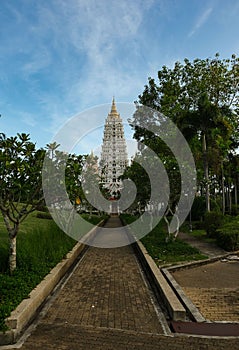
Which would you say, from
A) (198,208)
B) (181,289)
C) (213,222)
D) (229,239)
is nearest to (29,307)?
(181,289)

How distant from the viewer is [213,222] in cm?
1541

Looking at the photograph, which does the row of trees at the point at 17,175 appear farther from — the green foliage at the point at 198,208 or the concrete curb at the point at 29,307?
the green foliage at the point at 198,208

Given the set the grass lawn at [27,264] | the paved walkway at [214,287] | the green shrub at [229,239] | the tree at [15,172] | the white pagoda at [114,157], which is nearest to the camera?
the grass lawn at [27,264]

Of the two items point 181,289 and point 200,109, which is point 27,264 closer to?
point 181,289

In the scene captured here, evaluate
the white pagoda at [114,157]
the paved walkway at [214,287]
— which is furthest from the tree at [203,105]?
the white pagoda at [114,157]

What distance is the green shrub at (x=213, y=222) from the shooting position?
586 inches

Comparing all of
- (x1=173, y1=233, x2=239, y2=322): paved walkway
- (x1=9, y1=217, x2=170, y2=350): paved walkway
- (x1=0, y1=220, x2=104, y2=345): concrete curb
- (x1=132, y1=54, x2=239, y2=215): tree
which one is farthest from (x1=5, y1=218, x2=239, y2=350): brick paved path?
(x1=132, y1=54, x2=239, y2=215): tree

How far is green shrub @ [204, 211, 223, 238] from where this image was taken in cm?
1490

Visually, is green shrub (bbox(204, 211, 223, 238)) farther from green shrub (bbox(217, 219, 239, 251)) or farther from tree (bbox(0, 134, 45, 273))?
tree (bbox(0, 134, 45, 273))

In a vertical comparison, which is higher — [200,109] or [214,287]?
[200,109]

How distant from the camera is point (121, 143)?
48594 millimetres

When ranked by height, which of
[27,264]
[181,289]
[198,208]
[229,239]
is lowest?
[181,289]

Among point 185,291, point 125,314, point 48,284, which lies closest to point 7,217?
point 48,284

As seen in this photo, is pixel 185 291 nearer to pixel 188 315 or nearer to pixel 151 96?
pixel 188 315
